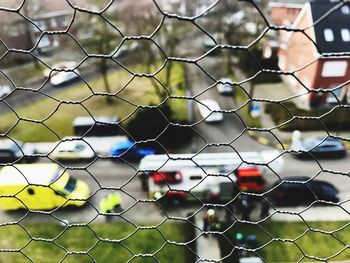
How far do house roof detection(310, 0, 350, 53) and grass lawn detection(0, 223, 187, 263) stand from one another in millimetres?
922

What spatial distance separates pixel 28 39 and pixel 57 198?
23.1 inches

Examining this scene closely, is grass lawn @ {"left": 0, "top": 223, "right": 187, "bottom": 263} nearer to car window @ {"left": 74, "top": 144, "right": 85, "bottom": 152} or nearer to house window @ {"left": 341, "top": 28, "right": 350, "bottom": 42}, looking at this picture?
car window @ {"left": 74, "top": 144, "right": 85, "bottom": 152}

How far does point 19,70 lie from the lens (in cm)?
203

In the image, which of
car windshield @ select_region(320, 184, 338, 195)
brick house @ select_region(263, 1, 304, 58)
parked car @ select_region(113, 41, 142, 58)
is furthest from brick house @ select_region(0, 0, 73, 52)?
car windshield @ select_region(320, 184, 338, 195)

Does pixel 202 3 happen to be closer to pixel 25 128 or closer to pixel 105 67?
pixel 105 67

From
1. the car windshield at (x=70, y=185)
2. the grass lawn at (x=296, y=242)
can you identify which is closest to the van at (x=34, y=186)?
the car windshield at (x=70, y=185)

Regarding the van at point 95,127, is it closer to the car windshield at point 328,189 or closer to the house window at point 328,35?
the car windshield at point 328,189

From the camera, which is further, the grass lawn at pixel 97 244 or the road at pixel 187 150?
the road at pixel 187 150

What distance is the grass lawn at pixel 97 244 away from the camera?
1.52 m

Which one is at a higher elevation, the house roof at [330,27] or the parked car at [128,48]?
the house roof at [330,27]

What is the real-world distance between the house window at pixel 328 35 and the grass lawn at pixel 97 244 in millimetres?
938

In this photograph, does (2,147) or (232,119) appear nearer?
(2,147)

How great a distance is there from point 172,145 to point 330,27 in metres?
1.42

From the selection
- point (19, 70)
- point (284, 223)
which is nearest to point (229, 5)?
point (284, 223)
